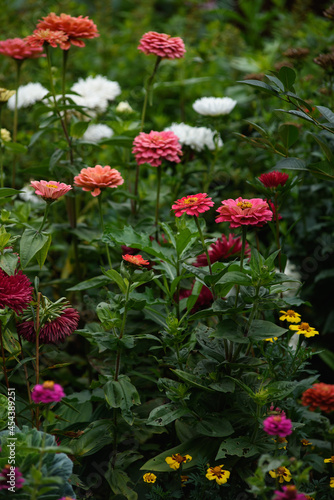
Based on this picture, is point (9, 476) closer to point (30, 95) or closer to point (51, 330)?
point (51, 330)

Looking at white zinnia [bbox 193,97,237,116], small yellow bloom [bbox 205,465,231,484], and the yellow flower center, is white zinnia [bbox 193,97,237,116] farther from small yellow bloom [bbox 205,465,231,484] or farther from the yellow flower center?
small yellow bloom [bbox 205,465,231,484]

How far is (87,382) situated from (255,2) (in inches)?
127

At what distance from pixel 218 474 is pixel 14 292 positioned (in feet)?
1.81

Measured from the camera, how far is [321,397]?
1.21 meters

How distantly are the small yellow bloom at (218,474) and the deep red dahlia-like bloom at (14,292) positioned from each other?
506 mm

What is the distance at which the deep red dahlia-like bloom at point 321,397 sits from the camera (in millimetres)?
1202

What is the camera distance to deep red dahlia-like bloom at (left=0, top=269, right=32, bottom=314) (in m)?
1.01

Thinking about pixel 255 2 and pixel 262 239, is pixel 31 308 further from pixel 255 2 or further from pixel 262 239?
pixel 255 2

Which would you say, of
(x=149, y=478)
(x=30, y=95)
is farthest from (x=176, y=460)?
(x=30, y=95)

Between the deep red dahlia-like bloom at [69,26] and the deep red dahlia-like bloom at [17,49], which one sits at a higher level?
the deep red dahlia-like bloom at [69,26]

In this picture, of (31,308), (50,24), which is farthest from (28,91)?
(31,308)

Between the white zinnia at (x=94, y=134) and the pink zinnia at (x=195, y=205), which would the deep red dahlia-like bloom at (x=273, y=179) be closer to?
the pink zinnia at (x=195, y=205)

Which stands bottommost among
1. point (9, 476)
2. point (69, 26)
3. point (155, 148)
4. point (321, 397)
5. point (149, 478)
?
point (149, 478)

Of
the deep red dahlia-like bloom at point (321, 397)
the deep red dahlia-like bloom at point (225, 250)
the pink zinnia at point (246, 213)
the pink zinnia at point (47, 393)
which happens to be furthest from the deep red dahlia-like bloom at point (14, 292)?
the deep red dahlia-like bloom at point (321, 397)
